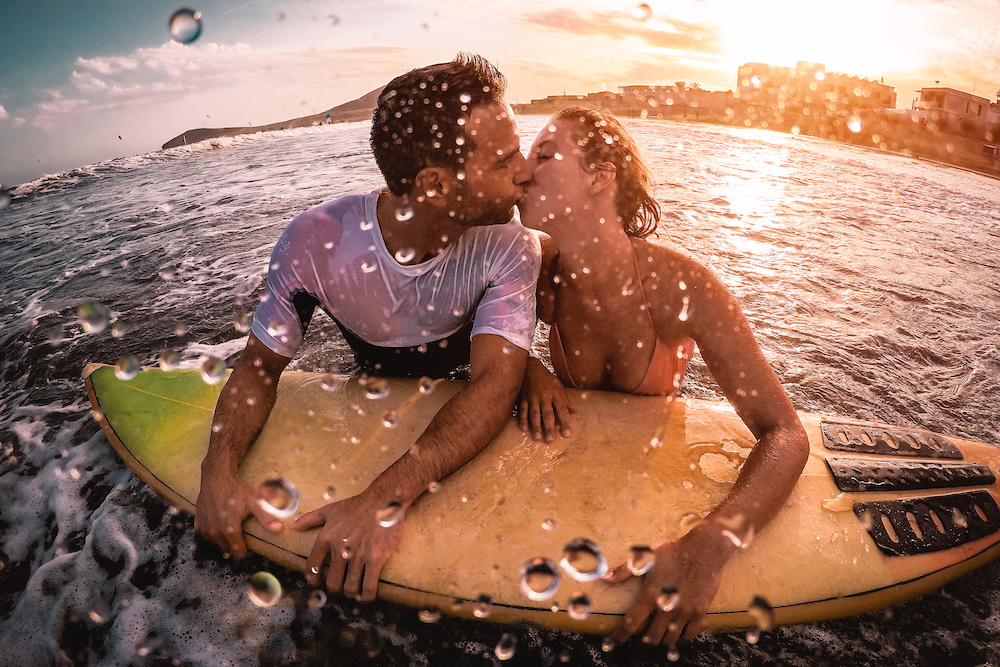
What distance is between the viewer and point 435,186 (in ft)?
7.08

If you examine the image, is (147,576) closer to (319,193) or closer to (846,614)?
(846,614)

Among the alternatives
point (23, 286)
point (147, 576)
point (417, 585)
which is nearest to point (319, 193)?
point (23, 286)

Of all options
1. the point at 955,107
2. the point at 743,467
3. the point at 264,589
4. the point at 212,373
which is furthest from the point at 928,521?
the point at 955,107

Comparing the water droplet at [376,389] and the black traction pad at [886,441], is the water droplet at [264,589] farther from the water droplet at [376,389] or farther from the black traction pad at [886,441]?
the black traction pad at [886,441]

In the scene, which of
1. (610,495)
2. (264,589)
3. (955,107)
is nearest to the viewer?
(610,495)

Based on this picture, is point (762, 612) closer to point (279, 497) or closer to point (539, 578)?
point (539, 578)

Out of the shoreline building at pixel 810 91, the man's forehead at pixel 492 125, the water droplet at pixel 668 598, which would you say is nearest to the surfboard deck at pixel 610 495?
the water droplet at pixel 668 598

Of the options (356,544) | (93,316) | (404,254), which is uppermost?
(404,254)

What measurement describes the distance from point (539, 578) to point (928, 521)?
156 centimetres

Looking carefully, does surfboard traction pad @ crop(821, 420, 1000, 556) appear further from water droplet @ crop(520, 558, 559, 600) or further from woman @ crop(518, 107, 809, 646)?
water droplet @ crop(520, 558, 559, 600)

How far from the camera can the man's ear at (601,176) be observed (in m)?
2.18

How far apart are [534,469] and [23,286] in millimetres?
6919

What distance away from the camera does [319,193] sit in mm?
10109

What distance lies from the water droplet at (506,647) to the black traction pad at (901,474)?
1.43 metres
